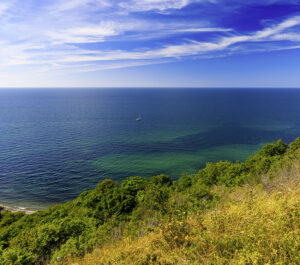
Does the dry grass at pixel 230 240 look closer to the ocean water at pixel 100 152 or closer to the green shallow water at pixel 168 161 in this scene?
the ocean water at pixel 100 152

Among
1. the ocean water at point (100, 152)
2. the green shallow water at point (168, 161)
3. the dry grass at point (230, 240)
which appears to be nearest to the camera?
the dry grass at point (230, 240)

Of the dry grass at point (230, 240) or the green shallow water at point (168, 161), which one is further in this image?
the green shallow water at point (168, 161)

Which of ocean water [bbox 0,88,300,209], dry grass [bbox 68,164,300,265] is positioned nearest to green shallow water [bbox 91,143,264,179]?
ocean water [bbox 0,88,300,209]

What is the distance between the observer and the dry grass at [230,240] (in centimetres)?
551

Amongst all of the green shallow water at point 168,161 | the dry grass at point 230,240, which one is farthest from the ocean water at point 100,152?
the dry grass at point 230,240

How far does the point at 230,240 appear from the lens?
6285 millimetres

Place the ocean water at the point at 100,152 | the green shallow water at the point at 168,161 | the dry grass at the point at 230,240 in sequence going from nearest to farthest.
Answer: the dry grass at the point at 230,240, the ocean water at the point at 100,152, the green shallow water at the point at 168,161

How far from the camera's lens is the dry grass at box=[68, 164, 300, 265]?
5508 mm

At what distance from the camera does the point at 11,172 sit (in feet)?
143

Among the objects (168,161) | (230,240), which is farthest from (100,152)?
(230,240)

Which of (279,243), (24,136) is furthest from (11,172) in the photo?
(279,243)

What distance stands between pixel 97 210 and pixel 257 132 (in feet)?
261

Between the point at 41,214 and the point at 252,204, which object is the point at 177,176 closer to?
the point at 41,214

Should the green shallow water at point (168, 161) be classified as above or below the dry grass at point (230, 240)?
below
